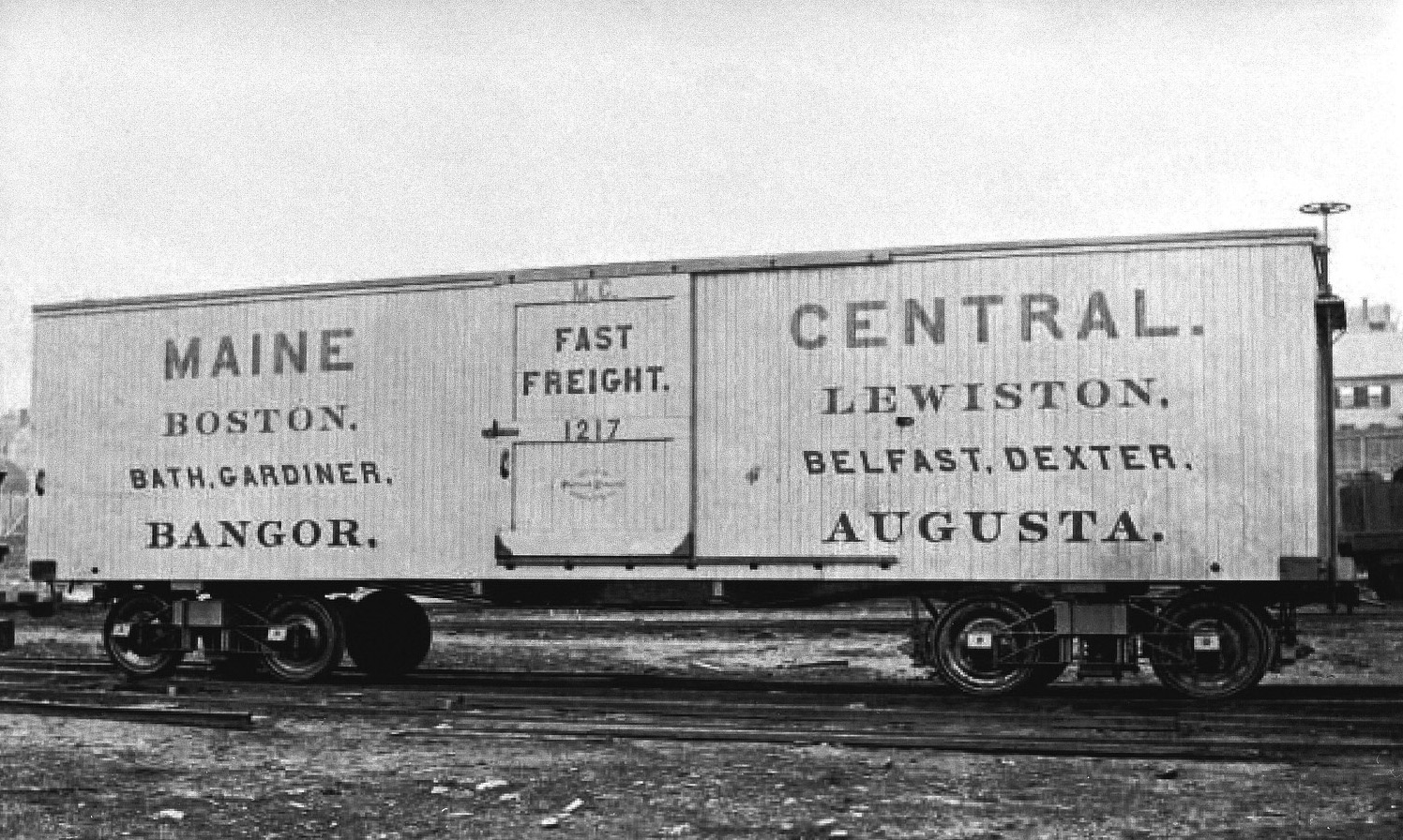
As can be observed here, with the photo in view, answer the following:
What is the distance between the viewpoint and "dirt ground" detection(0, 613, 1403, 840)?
733cm

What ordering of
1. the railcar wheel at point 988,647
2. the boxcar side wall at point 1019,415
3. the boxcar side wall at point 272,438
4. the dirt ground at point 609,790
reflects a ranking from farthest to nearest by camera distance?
the boxcar side wall at point 272,438
the railcar wheel at point 988,647
the boxcar side wall at point 1019,415
the dirt ground at point 609,790

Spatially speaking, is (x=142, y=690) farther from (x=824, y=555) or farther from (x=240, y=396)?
(x=824, y=555)

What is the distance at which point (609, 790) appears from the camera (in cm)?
837

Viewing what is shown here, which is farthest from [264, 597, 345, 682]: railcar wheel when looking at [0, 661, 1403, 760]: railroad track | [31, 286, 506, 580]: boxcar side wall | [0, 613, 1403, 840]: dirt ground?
[0, 613, 1403, 840]: dirt ground

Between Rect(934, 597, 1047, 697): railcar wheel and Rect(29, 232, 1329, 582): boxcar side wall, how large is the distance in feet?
1.28

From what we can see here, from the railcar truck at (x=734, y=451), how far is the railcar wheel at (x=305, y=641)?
32 millimetres

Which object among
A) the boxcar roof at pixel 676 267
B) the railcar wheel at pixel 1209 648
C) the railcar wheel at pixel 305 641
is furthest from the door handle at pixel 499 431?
the railcar wheel at pixel 1209 648

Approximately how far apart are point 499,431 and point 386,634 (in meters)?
3.08

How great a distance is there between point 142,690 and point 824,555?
22.1 feet

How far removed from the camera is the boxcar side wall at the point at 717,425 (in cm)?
1190

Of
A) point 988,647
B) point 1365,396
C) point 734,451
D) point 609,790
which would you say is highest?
point 1365,396

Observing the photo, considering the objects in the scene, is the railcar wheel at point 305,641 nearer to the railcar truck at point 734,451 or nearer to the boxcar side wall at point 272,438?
the railcar truck at point 734,451

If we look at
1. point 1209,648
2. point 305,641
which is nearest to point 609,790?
point 1209,648

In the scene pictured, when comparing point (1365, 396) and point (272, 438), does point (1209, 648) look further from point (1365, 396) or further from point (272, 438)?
point (1365, 396)
